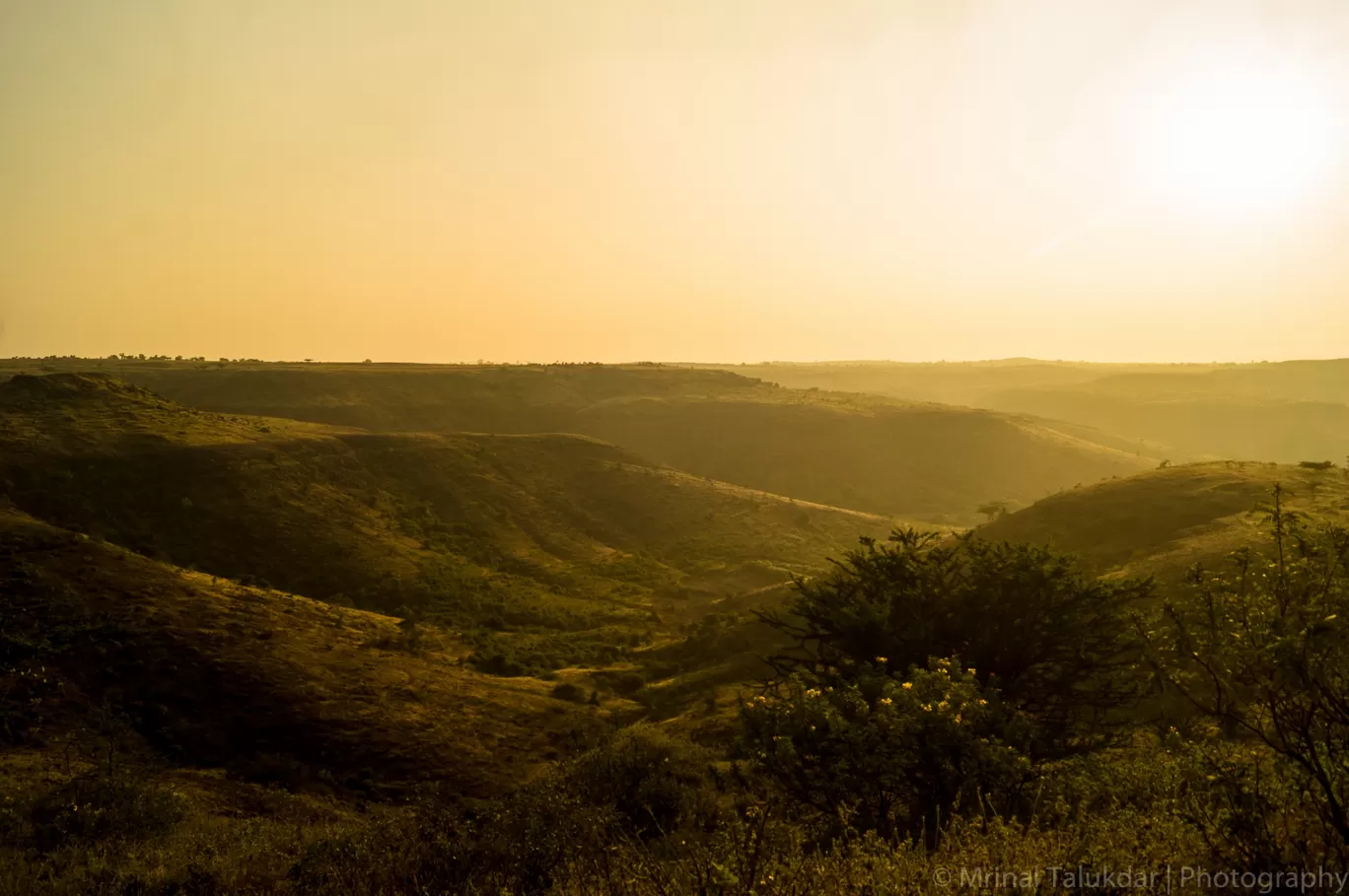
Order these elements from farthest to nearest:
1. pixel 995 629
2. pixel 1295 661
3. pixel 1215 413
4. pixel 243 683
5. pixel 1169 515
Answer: pixel 1215 413 < pixel 1169 515 < pixel 243 683 < pixel 995 629 < pixel 1295 661

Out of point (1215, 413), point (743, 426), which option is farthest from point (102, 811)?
point (1215, 413)

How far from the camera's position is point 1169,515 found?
37.0m

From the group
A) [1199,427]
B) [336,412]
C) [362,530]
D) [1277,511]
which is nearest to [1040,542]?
[1277,511]

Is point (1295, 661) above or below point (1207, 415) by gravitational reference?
above

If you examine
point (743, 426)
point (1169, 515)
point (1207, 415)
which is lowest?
point (1169, 515)

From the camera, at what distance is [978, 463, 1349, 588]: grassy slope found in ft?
101

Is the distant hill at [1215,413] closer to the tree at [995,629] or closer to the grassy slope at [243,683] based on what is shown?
the tree at [995,629]

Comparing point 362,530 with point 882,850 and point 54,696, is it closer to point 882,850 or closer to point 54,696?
point 54,696

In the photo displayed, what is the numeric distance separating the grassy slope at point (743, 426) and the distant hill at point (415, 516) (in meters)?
22.3

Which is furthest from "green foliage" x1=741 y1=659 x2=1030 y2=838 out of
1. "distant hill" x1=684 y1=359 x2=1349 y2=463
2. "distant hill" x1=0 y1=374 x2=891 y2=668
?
"distant hill" x1=684 y1=359 x2=1349 y2=463

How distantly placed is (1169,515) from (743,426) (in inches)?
2853

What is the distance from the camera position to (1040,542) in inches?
1539

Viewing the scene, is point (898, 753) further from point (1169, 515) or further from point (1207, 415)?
point (1207, 415)

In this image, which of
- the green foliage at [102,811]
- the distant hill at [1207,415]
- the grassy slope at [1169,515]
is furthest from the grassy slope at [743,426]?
the green foliage at [102,811]
